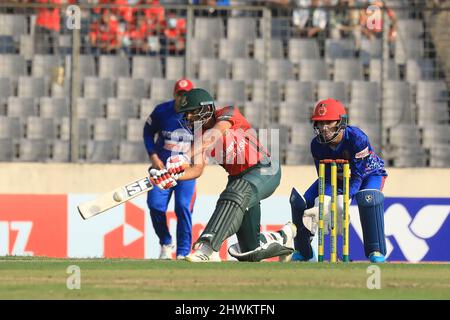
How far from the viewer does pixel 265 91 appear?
60.3ft

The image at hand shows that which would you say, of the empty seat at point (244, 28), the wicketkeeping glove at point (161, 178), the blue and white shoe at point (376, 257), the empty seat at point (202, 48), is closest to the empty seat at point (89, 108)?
the empty seat at point (202, 48)

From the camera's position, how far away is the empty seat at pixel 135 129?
18.4 m

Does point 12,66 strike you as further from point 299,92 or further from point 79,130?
point 299,92

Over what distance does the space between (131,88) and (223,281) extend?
31.2 ft

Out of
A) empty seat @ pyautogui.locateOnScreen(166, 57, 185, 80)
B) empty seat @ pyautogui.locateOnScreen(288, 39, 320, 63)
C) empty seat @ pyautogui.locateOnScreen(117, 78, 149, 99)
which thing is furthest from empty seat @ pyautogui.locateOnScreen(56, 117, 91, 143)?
empty seat @ pyautogui.locateOnScreen(288, 39, 320, 63)

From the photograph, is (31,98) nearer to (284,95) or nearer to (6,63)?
(6,63)

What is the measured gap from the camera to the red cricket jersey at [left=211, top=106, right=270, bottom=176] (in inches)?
472

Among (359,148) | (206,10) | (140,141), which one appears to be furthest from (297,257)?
(206,10)

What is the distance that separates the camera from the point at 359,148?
1320cm

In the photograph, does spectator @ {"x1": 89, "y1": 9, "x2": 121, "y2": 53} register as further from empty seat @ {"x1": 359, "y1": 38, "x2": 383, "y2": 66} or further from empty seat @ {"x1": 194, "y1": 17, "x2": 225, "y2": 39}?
empty seat @ {"x1": 359, "y1": 38, "x2": 383, "y2": 66}

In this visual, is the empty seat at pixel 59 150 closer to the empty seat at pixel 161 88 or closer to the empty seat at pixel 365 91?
the empty seat at pixel 161 88

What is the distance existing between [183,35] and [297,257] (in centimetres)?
583

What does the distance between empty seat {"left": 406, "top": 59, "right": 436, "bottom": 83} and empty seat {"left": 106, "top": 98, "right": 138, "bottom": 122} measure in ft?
13.0

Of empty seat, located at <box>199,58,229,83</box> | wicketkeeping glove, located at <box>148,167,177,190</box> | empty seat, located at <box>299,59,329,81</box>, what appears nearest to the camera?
wicketkeeping glove, located at <box>148,167,177,190</box>
